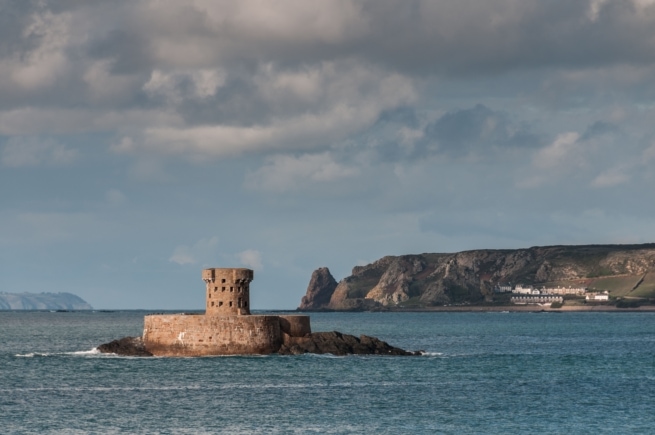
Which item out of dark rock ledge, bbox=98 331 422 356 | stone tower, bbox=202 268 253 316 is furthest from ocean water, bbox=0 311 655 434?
stone tower, bbox=202 268 253 316

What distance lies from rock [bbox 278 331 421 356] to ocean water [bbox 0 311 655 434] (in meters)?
1.33

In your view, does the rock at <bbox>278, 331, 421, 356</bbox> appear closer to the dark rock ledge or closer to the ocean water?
the dark rock ledge

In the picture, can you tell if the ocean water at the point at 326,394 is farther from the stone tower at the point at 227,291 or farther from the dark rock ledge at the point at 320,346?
the stone tower at the point at 227,291

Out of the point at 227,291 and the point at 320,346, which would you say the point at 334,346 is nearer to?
the point at 320,346

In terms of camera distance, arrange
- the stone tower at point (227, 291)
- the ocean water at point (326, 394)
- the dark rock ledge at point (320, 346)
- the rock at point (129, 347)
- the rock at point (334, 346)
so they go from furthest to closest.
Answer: the rock at point (129, 347), the dark rock ledge at point (320, 346), the rock at point (334, 346), the stone tower at point (227, 291), the ocean water at point (326, 394)

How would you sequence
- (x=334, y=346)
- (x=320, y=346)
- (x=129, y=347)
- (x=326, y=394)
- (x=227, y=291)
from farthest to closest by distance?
1. (x=129, y=347)
2. (x=334, y=346)
3. (x=320, y=346)
4. (x=227, y=291)
5. (x=326, y=394)

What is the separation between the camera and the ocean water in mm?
62438

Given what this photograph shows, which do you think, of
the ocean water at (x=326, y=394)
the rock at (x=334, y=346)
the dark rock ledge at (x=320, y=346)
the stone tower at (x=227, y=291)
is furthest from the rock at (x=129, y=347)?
the rock at (x=334, y=346)

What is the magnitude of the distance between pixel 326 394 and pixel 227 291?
2124cm

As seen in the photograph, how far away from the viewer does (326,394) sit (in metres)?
75.0

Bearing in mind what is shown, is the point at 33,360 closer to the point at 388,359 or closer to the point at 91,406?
the point at 388,359

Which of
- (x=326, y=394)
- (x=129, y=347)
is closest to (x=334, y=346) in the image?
(x=129, y=347)

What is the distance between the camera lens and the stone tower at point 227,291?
9386cm

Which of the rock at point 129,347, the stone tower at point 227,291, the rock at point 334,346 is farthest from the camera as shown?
the rock at point 129,347
